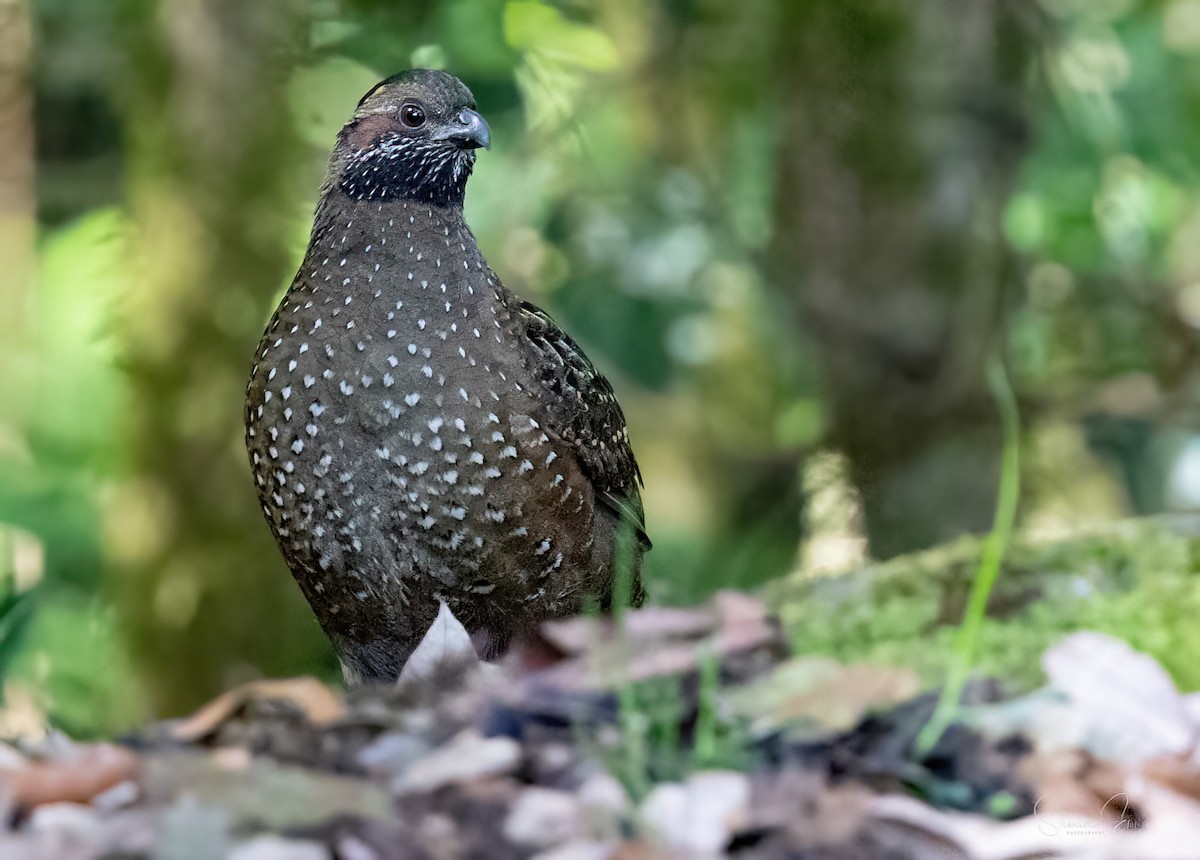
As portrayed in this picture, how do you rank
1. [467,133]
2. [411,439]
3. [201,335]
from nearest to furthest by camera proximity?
1. [411,439]
2. [467,133]
3. [201,335]

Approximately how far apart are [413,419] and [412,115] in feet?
2.74

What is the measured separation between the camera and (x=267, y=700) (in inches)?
70.0

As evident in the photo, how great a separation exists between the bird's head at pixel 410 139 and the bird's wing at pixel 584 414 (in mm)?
432

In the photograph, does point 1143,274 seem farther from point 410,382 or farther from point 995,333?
point 410,382

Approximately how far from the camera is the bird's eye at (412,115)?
3248 mm

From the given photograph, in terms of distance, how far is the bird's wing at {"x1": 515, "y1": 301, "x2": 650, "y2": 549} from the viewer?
3.34 meters

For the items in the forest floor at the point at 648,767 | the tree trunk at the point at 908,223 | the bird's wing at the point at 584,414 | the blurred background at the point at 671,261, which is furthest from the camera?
the tree trunk at the point at 908,223

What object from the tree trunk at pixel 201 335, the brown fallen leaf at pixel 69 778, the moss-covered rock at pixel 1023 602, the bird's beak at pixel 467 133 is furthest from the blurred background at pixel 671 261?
the brown fallen leaf at pixel 69 778

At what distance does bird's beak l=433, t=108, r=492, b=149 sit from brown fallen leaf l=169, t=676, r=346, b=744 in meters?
1.74
